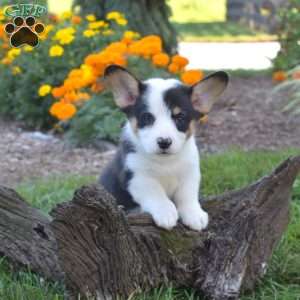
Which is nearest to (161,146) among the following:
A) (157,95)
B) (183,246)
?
(157,95)

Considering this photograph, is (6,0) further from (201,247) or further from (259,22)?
(259,22)

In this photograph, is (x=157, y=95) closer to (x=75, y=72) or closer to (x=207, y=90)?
(x=207, y=90)

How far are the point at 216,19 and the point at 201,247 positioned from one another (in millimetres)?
25023

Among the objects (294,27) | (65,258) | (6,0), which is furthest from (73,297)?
(294,27)

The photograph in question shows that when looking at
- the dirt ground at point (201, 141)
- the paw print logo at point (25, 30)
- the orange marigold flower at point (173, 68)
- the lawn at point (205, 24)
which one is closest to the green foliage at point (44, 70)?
the dirt ground at point (201, 141)

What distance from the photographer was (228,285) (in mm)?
3801

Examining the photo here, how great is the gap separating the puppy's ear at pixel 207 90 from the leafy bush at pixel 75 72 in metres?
3.17

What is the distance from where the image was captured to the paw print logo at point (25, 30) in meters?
3.90

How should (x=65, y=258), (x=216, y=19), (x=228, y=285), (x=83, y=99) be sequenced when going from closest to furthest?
(x=65, y=258) < (x=228, y=285) < (x=83, y=99) < (x=216, y=19)

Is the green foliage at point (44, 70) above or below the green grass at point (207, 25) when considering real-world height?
above

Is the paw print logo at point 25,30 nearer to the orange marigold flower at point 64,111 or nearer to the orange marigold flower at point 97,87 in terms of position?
the orange marigold flower at point 64,111

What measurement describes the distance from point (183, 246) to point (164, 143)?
71cm

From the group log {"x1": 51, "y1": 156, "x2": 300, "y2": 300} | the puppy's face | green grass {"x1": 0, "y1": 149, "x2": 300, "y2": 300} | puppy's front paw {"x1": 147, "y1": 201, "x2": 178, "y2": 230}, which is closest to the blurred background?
green grass {"x1": 0, "y1": 149, "x2": 300, "y2": 300}

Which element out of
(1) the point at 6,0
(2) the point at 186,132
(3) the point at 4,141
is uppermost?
(2) the point at 186,132
